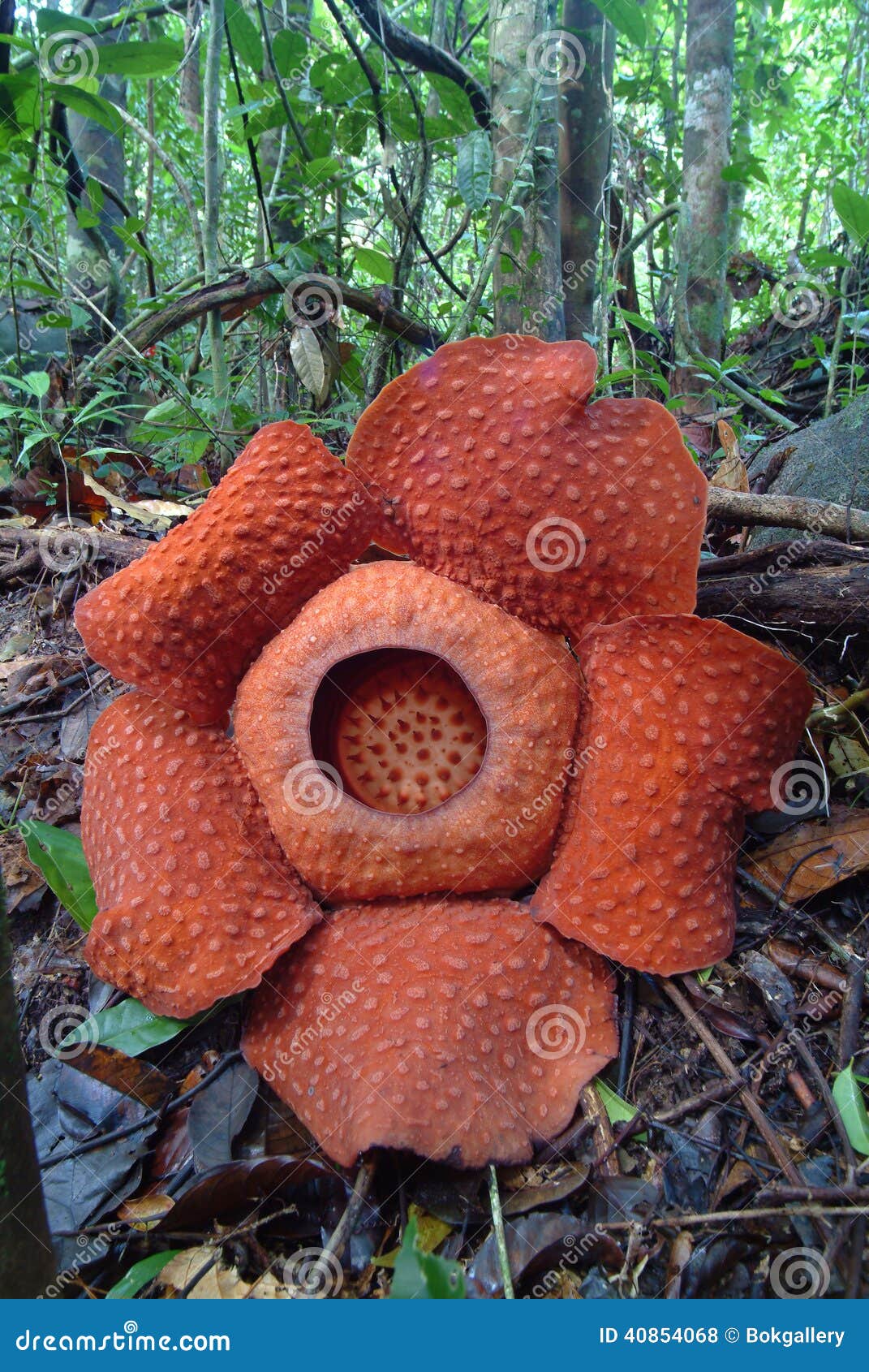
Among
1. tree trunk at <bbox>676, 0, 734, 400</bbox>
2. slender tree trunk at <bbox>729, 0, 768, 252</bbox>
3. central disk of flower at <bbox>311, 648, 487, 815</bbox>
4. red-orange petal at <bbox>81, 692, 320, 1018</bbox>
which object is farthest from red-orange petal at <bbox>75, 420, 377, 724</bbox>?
slender tree trunk at <bbox>729, 0, 768, 252</bbox>

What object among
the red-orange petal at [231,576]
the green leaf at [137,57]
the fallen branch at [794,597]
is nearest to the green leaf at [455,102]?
the green leaf at [137,57]

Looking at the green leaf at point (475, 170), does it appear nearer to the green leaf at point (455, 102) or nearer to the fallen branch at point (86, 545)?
the green leaf at point (455, 102)

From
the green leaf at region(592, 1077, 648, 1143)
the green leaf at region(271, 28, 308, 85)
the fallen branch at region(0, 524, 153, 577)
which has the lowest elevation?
the green leaf at region(592, 1077, 648, 1143)

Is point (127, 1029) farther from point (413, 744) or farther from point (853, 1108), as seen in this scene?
point (853, 1108)

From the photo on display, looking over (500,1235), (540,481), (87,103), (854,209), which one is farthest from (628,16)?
(500,1235)

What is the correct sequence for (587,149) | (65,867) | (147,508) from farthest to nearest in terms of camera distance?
(587,149), (147,508), (65,867)

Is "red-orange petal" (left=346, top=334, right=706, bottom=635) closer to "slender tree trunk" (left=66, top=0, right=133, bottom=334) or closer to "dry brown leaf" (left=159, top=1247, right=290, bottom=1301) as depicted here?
"dry brown leaf" (left=159, top=1247, right=290, bottom=1301)

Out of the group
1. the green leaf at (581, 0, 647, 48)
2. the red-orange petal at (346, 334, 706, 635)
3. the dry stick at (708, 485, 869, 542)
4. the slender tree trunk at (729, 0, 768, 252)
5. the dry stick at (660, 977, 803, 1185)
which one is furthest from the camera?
the slender tree trunk at (729, 0, 768, 252)
